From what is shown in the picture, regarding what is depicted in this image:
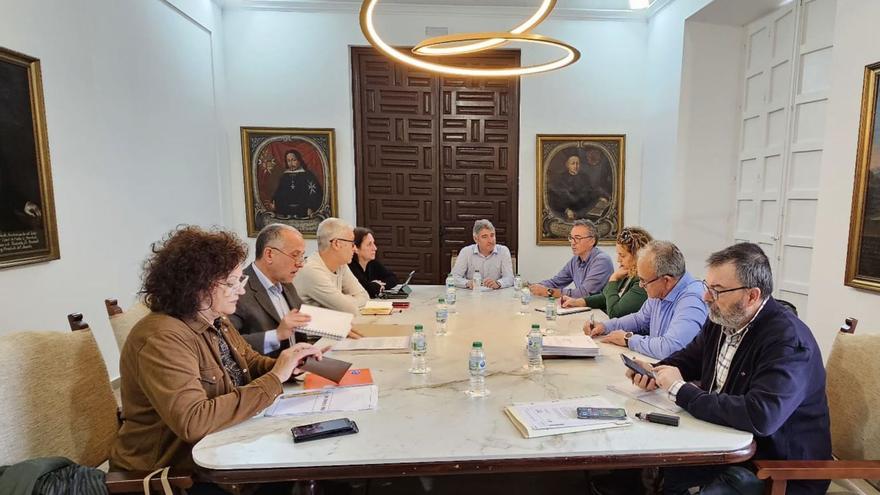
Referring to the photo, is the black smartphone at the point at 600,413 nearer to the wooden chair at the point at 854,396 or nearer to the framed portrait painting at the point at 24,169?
the wooden chair at the point at 854,396

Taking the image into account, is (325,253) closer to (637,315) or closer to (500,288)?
(500,288)

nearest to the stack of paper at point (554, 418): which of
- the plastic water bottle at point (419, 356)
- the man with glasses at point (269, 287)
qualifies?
the plastic water bottle at point (419, 356)

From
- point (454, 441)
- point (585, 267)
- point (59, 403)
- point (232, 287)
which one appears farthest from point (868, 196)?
point (59, 403)

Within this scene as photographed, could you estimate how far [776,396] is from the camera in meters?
1.36

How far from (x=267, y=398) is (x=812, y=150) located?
389 cm

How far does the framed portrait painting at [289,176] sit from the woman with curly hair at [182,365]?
3504 mm

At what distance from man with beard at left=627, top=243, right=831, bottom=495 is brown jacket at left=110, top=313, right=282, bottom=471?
1329 millimetres

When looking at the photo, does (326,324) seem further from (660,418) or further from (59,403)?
(660,418)

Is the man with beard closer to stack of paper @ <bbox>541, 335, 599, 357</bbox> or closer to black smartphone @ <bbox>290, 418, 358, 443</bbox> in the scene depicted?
stack of paper @ <bbox>541, 335, 599, 357</bbox>

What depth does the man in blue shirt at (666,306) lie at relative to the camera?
6.72 feet

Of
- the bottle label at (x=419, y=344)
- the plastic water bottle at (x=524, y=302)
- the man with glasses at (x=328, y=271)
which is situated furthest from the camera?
the plastic water bottle at (x=524, y=302)

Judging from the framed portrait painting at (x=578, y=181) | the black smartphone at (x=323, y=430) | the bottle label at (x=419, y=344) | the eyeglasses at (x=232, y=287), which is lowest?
the black smartphone at (x=323, y=430)

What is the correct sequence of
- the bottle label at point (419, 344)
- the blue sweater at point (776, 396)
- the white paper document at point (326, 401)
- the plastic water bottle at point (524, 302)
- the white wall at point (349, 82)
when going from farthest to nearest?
the white wall at point (349, 82)
the plastic water bottle at point (524, 302)
the bottle label at point (419, 344)
the white paper document at point (326, 401)
the blue sweater at point (776, 396)

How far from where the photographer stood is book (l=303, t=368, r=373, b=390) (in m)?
1.74
